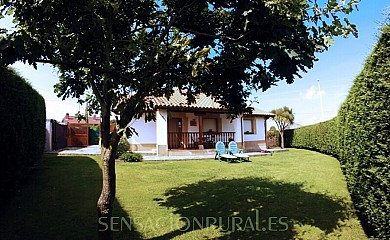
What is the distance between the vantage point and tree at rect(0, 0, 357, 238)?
4.12m

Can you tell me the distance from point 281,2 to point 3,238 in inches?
257

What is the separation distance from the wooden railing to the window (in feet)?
13.2

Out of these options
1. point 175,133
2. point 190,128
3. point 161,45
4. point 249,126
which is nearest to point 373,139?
point 161,45

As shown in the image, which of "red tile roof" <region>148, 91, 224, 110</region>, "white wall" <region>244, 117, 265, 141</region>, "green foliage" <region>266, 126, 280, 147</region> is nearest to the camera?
"red tile roof" <region>148, 91, 224, 110</region>

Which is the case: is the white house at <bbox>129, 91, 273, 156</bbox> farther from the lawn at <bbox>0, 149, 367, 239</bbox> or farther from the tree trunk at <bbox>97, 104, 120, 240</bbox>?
the tree trunk at <bbox>97, 104, 120, 240</bbox>

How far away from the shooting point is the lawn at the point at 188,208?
20.2 feet

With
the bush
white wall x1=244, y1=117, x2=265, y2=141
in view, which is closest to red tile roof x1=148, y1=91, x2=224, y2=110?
the bush

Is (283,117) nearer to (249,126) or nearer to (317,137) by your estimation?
(249,126)

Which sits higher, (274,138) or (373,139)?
(373,139)

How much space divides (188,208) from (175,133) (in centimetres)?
1498

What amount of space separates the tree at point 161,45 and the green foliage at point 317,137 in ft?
41.5

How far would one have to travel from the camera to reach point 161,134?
70.3ft

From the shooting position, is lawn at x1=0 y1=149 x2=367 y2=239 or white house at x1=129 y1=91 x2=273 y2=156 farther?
white house at x1=129 y1=91 x2=273 y2=156

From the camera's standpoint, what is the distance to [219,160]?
710 inches
